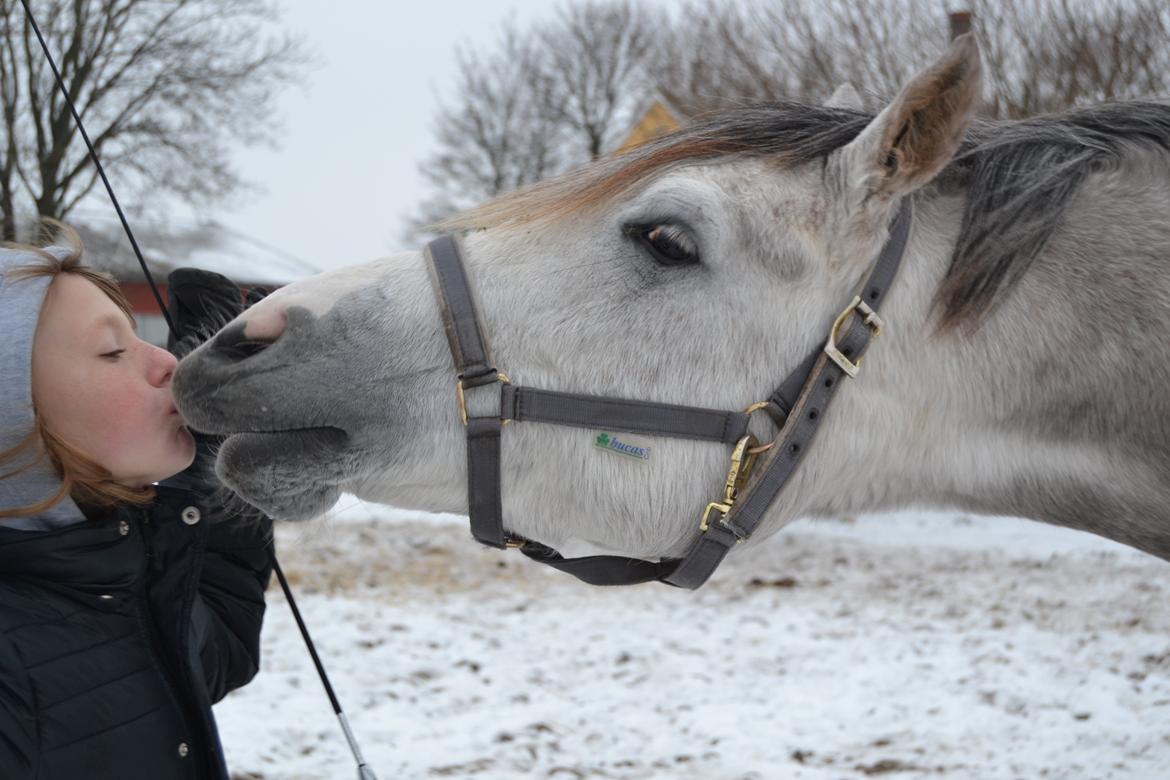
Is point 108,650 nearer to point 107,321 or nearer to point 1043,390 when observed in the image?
point 107,321

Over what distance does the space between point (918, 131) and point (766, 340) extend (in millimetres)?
495

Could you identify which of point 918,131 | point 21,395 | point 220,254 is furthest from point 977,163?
point 220,254

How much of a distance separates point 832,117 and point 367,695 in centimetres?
426

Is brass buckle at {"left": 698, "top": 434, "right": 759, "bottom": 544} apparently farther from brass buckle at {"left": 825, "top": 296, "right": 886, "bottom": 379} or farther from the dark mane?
the dark mane

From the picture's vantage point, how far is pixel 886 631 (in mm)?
6250

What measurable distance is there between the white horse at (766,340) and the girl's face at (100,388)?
0.16m

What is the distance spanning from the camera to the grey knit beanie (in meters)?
1.81

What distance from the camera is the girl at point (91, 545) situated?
1.81 metres

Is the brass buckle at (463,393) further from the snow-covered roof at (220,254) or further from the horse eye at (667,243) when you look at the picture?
the snow-covered roof at (220,254)

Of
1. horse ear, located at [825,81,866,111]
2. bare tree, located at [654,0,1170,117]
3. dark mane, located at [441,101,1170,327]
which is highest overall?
bare tree, located at [654,0,1170,117]

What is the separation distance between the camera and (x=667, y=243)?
1910 mm

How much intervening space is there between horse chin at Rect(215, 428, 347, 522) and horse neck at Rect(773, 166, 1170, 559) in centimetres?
96

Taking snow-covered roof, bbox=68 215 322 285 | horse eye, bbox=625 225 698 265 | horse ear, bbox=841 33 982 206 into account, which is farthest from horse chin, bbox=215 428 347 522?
snow-covered roof, bbox=68 215 322 285

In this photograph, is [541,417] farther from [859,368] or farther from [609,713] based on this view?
[609,713]
